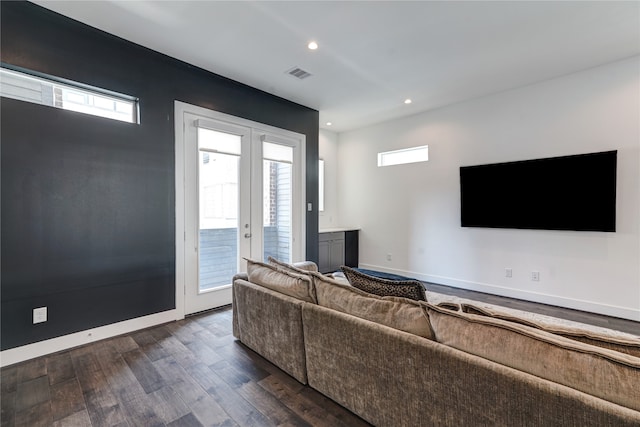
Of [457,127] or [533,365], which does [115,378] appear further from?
[457,127]

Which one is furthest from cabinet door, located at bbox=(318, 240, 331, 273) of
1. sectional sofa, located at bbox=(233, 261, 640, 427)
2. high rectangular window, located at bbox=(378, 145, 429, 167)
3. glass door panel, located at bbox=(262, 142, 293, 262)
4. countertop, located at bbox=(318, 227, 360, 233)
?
sectional sofa, located at bbox=(233, 261, 640, 427)

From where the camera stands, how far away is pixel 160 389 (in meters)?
2.05

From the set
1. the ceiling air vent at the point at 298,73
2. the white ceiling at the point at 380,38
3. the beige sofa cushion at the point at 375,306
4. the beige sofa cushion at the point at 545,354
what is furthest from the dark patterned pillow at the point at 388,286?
the ceiling air vent at the point at 298,73

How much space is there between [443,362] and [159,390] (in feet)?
6.42

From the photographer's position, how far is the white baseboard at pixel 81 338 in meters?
2.39

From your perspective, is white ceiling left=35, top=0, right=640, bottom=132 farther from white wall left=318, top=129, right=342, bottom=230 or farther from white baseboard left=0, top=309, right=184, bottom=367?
white baseboard left=0, top=309, right=184, bottom=367

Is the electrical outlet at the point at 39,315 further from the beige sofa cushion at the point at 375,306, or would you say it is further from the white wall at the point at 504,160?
the white wall at the point at 504,160

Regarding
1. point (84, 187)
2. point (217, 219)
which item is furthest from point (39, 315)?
point (217, 219)

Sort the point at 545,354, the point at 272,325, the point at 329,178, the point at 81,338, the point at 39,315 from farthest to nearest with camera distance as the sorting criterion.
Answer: the point at 329,178 → the point at 81,338 → the point at 39,315 → the point at 272,325 → the point at 545,354

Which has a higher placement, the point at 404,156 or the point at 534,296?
the point at 404,156

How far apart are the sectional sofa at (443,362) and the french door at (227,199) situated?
1768mm

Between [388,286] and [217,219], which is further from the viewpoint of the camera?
[217,219]

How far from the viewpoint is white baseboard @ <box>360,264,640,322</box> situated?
3.42 meters

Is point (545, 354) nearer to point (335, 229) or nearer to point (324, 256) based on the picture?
point (324, 256)
